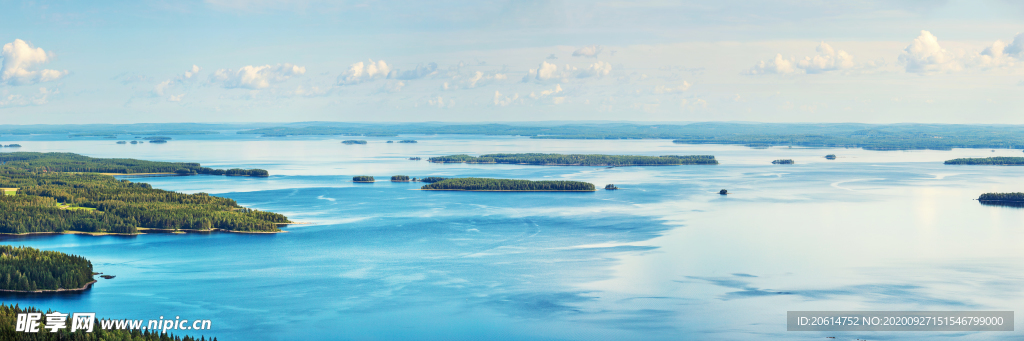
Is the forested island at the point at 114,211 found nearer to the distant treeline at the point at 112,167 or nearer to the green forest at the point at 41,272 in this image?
the green forest at the point at 41,272

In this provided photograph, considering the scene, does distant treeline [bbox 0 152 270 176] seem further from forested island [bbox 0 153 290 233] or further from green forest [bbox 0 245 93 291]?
green forest [bbox 0 245 93 291]

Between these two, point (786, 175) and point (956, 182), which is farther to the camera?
point (786, 175)

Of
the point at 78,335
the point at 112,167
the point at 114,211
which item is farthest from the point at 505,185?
the point at 78,335

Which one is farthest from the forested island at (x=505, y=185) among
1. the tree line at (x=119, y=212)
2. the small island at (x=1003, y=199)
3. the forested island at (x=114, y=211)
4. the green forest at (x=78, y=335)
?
the green forest at (x=78, y=335)

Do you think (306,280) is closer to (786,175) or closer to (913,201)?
(913,201)

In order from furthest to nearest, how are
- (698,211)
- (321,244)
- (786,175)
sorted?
(786,175)
(698,211)
(321,244)

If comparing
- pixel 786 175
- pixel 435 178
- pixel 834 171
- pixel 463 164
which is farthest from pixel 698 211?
pixel 463 164

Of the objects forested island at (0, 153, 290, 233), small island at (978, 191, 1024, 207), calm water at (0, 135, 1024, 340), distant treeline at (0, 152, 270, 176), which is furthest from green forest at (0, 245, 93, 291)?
small island at (978, 191, 1024, 207)

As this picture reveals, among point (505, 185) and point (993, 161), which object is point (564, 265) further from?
point (993, 161)
